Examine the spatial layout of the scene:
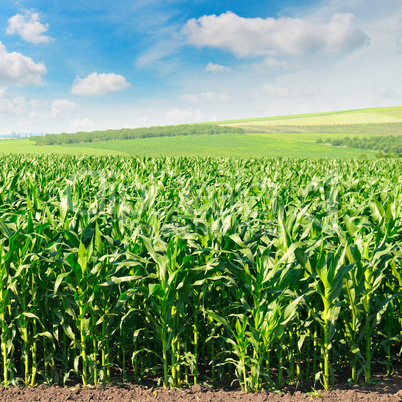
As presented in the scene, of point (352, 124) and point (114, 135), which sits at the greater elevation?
point (352, 124)

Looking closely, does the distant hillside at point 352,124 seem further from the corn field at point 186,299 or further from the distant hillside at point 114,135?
the corn field at point 186,299

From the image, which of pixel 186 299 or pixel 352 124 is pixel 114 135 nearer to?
pixel 352 124

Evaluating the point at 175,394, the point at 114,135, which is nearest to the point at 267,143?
the point at 114,135

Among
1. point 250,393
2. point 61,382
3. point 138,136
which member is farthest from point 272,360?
point 138,136

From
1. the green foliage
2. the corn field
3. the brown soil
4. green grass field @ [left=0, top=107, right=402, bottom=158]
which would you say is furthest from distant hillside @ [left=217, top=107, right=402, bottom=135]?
the brown soil

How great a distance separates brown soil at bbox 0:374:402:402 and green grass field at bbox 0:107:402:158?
37518 millimetres

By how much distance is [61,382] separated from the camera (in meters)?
3.31

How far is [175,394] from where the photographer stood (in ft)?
10.2

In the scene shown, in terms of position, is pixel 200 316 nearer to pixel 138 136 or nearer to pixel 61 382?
pixel 61 382

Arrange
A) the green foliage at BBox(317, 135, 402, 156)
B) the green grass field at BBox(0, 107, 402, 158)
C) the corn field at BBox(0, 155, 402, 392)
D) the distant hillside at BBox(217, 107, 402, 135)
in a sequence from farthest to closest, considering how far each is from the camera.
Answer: the distant hillside at BBox(217, 107, 402, 135), the green foliage at BBox(317, 135, 402, 156), the green grass field at BBox(0, 107, 402, 158), the corn field at BBox(0, 155, 402, 392)

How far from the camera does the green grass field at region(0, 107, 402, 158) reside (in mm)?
58844

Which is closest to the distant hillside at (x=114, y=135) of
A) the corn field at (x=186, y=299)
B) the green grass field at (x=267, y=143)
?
the green grass field at (x=267, y=143)

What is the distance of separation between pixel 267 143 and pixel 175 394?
72.0 metres

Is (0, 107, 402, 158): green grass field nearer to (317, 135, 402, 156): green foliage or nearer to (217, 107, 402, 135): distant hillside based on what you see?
(217, 107, 402, 135): distant hillside
